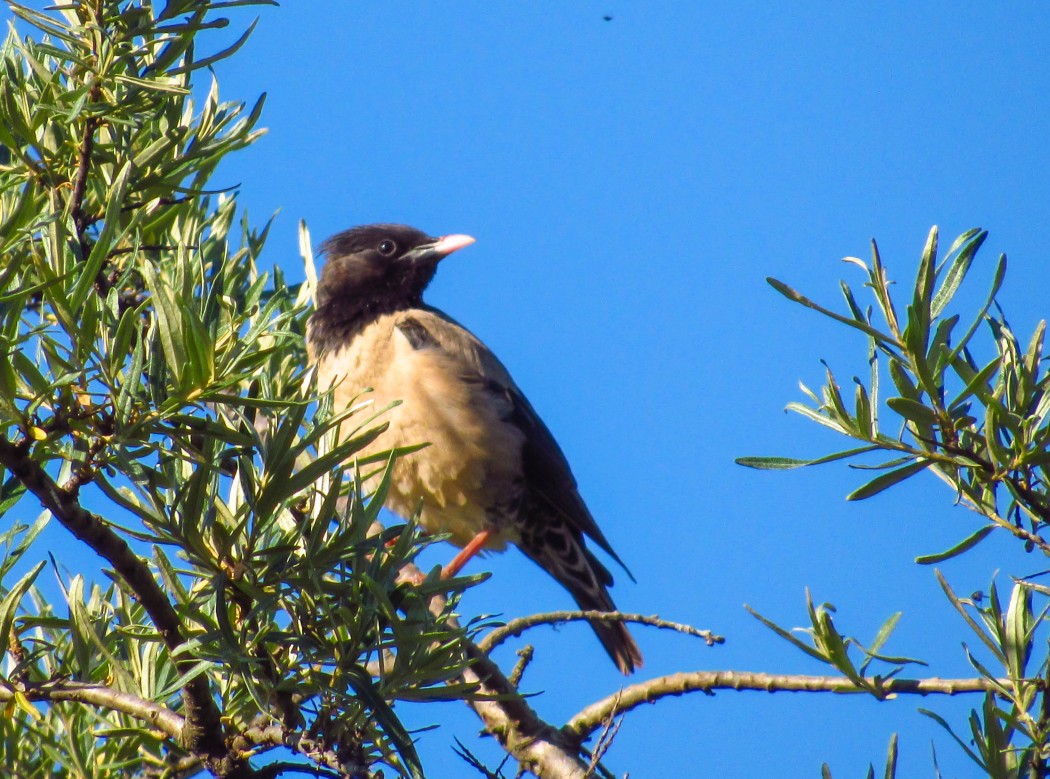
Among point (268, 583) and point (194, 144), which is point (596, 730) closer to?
point (268, 583)

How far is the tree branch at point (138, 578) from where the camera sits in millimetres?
1676

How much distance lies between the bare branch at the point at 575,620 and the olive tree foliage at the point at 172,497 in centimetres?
69

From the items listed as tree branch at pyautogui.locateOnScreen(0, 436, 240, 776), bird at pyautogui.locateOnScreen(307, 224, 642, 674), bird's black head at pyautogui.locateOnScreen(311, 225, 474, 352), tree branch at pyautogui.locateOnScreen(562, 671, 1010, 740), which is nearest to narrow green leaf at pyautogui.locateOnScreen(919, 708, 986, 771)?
tree branch at pyautogui.locateOnScreen(562, 671, 1010, 740)

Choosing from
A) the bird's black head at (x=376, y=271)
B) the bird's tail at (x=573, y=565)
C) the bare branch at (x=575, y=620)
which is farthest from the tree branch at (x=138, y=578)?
the bird's black head at (x=376, y=271)

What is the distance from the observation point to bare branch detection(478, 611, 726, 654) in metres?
2.71

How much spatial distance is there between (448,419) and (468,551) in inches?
29.4

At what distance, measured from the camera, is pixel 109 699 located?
2068mm

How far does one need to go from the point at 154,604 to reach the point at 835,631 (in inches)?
50.3

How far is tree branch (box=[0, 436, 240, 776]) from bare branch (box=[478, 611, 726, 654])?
2.78 feet

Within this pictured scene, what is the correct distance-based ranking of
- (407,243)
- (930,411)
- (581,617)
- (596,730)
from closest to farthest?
(930,411) < (581,617) < (596,730) < (407,243)

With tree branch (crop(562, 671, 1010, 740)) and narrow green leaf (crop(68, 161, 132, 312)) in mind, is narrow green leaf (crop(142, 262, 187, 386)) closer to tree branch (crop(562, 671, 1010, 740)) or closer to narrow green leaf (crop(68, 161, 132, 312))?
narrow green leaf (crop(68, 161, 132, 312))

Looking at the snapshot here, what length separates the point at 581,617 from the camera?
317cm

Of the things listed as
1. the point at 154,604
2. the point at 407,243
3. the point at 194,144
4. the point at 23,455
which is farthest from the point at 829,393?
the point at 407,243

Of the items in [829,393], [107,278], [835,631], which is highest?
[107,278]
